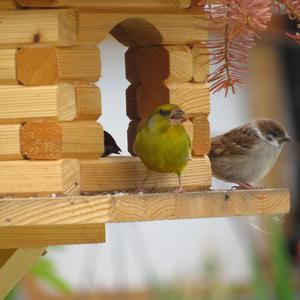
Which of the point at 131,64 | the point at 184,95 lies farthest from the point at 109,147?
the point at 184,95

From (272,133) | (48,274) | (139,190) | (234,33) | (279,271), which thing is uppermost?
(234,33)

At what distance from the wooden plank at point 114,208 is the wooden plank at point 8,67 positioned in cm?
54

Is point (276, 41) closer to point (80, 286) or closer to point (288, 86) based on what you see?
point (288, 86)

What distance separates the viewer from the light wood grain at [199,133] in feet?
14.4

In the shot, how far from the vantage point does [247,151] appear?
623 centimetres

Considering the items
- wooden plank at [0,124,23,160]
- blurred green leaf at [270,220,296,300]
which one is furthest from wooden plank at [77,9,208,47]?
blurred green leaf at [270,220,296,300]

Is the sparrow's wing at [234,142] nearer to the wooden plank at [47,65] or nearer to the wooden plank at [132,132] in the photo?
the wooden plank at [132,132]

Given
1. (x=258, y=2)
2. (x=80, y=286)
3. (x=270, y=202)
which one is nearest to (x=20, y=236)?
(x=270, y=202)

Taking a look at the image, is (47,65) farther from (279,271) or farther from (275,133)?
(275,133)

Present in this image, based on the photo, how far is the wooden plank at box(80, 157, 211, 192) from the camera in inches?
161

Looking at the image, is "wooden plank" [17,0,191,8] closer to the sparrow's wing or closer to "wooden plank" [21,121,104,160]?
"wooden plank" [21,121,104,160]

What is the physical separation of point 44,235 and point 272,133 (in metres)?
2.56

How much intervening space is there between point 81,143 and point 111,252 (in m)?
6.45

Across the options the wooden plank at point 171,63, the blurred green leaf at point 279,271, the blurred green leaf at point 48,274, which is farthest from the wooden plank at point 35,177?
the blurred green leaf at point 279,271
